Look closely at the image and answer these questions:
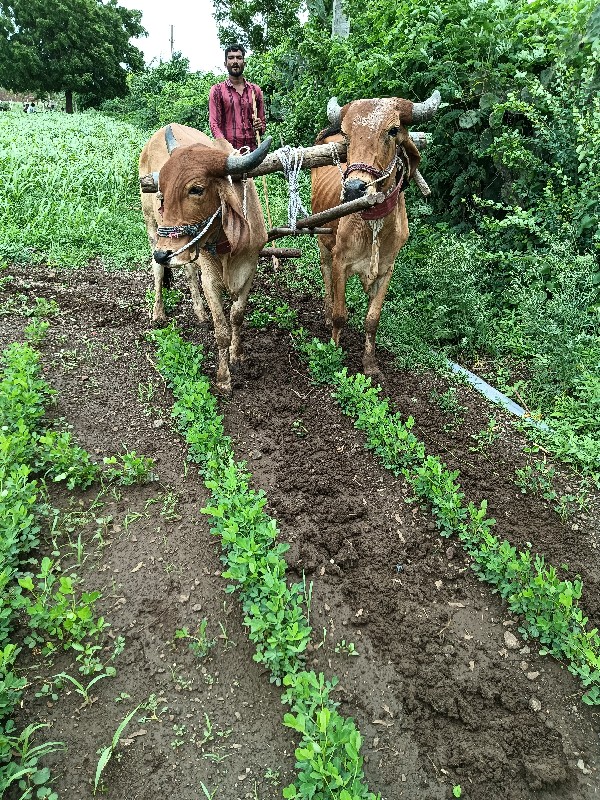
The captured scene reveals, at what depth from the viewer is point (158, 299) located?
6.76m

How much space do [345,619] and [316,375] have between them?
8.91 feet

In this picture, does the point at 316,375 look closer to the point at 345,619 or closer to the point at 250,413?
the point at 250,413

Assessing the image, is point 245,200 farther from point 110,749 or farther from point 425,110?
point 110,749

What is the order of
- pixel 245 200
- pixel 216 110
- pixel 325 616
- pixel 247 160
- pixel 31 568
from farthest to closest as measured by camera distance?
1. pixel 216 110
2. pixel 245 200
3. pixel 247 160
4. pixel 31 568
5. pixel 325 616

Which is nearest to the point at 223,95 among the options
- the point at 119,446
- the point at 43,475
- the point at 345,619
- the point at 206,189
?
the point at 206,189

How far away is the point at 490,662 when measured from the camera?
3.10 metres

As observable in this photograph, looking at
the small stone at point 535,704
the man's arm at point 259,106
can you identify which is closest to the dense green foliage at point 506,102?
the man's arm at point 259,106

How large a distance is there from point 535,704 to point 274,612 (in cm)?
143

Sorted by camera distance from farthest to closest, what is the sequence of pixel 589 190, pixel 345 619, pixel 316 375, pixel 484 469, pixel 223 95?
pixel 223 95
pixel 589 190
pixel 316 375
pixel 484 469
pixel 345 619

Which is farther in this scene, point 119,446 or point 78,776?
point 119,446

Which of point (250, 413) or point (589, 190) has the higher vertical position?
point (589, 190)

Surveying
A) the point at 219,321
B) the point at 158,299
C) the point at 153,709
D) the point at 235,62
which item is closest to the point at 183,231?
the point at 219,321

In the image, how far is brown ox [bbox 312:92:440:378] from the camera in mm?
4395

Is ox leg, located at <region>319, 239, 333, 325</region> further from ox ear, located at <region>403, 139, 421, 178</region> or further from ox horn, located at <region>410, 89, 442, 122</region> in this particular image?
ox horn, located at <region>410, 89, 442, 122</region>
